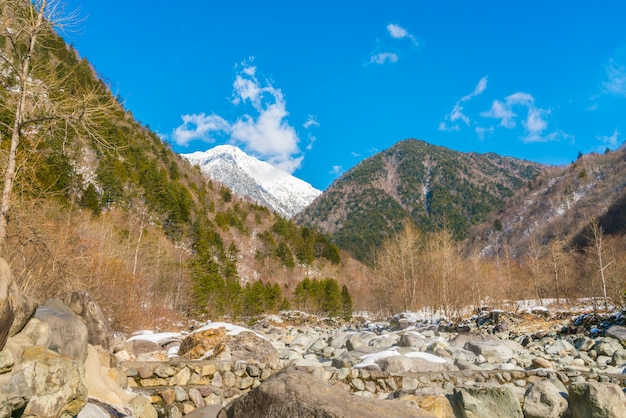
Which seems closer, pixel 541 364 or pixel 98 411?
pixel 98 411

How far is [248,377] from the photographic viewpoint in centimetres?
985

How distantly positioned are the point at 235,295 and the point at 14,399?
53933 mm

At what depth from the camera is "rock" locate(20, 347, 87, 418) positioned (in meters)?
4.67

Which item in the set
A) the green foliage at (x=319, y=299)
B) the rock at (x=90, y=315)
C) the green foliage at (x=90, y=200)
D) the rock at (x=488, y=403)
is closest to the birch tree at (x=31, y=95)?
the rock at (x=90, y=315)

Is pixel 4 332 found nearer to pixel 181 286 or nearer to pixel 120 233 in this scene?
pixel 120 233

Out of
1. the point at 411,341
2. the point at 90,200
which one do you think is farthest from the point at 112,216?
the point at 411,341

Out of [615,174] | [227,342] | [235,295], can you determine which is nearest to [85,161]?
[235,295]

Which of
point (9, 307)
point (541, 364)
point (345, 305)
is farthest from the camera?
point (345, 305)

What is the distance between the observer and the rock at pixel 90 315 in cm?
950

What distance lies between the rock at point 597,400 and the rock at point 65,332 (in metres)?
7.75

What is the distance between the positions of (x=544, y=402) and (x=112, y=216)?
117 feet

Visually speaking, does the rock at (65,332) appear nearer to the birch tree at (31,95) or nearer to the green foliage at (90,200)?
the birch tree at (31,95)

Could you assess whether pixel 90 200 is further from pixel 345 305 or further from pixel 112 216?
pixel 345 305


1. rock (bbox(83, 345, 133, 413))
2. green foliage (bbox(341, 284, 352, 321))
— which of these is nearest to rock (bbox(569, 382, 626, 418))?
rock (bbox(83, 345, 133, 413))
